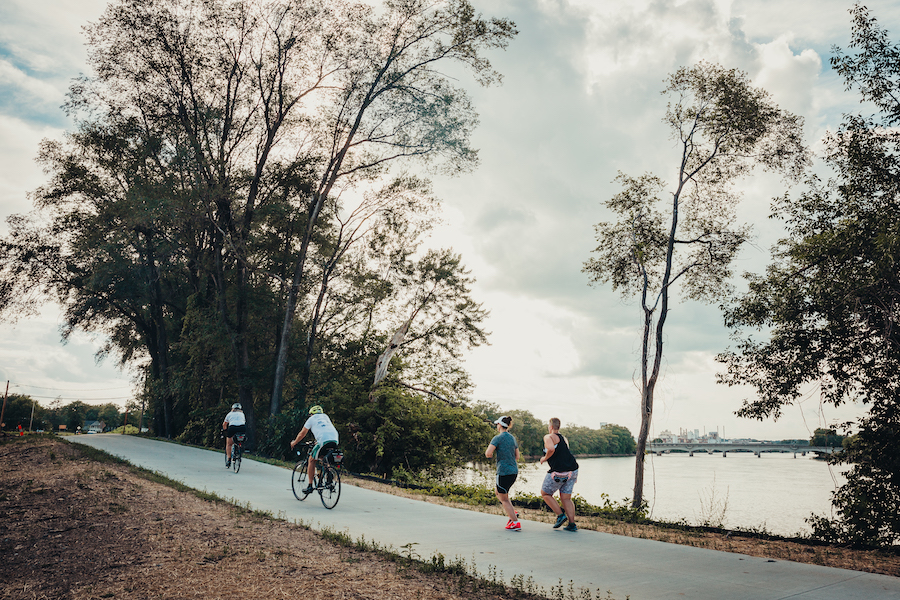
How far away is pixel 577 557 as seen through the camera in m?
6.95

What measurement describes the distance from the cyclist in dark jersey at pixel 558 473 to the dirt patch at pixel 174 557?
3463 mm

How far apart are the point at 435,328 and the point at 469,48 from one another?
13300 mm

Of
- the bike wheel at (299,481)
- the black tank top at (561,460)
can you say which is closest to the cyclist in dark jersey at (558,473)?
the black tank top at (561,460)

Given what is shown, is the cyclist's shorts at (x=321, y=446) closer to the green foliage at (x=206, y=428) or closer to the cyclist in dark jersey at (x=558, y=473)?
the cyclist in dark jersey at (x=558, y=473)

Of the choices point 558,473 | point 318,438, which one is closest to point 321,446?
point 318,438

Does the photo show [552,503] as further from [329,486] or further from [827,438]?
[827,438]

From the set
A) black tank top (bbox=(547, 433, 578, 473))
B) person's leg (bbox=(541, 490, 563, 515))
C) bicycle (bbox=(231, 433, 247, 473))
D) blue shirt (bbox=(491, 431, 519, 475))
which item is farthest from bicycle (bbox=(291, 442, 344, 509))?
bicycle (bbox=(231, 433, 247, 473))

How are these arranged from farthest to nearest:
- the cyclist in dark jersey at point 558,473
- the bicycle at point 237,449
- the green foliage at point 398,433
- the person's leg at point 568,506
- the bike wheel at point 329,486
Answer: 1. the green foliage at point 398,433
2. the bicycle at point 237,449
3. the bike wheel at point 329,486
4. the cyclist in dark jersey at point 558,473
5. the person's leg at point 568,506

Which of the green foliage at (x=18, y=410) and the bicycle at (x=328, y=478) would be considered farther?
the green foliage at (x=18, y=410)

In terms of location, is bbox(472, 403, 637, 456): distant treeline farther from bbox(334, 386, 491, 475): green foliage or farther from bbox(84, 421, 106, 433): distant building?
bbox(84, 421, 106, 433): distant building

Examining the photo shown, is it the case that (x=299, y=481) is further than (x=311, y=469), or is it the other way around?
(x=299, y=481)

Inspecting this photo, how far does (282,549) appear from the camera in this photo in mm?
6879

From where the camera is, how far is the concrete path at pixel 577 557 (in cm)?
569

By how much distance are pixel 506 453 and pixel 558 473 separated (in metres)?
0.88
